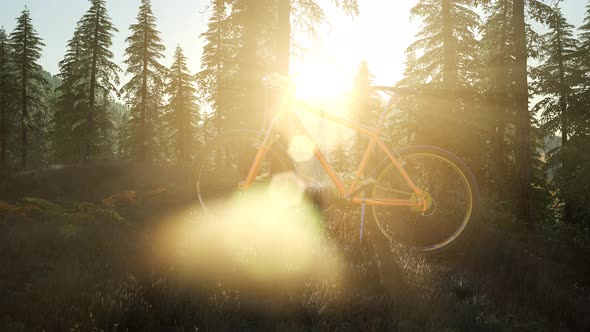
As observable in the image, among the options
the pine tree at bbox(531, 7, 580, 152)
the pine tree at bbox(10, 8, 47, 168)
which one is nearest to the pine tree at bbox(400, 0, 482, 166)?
the pine tree at bbox(531, 7, 580, 152)

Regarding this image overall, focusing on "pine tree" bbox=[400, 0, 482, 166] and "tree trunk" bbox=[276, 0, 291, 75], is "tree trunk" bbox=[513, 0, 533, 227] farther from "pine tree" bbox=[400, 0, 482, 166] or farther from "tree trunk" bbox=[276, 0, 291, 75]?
"tree trunk" bbox=[276, 0, 291, 75]

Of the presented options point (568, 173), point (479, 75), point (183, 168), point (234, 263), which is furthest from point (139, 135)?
point (568, 173)

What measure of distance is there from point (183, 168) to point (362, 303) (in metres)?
17.9

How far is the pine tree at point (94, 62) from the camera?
25234 millimetres

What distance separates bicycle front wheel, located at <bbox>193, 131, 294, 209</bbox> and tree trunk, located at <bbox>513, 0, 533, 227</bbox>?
9.84 m

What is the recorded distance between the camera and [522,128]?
10.7 metres

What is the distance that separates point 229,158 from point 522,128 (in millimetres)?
10365

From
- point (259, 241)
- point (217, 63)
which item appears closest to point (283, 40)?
point (259, 241)

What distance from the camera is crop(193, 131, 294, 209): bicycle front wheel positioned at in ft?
13.4

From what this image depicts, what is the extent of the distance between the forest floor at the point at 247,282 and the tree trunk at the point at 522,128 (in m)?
6.88

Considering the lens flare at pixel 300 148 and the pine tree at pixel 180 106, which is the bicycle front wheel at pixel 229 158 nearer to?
the lens flare at pixel 300 148

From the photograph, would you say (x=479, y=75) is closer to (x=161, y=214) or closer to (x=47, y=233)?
(x=161, y=214)

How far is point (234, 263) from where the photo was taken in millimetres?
3119

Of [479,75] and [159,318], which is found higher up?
[479,75]
